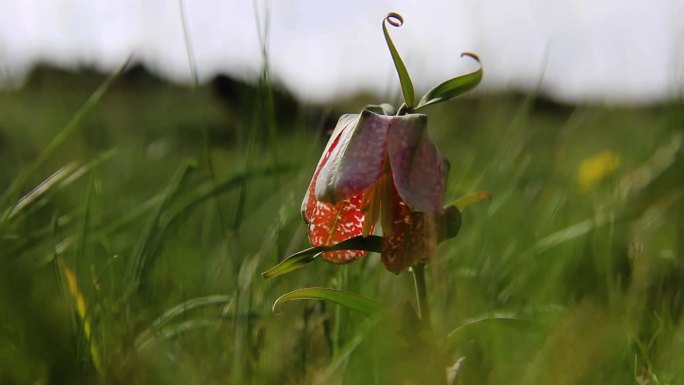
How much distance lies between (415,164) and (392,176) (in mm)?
27

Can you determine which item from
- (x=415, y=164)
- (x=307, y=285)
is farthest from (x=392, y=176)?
(x=307, y=285)

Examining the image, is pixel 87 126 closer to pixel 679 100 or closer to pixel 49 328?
pixel 679 100

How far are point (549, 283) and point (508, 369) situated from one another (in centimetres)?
39

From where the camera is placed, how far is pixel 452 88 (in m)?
0.71

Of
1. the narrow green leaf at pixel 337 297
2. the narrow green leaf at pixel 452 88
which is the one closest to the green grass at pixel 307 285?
the narrow green leaf at pixel 337 297

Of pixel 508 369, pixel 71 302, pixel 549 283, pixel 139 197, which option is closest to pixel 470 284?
pixel 549 283

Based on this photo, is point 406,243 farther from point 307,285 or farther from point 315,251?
point 307,285

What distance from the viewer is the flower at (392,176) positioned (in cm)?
68

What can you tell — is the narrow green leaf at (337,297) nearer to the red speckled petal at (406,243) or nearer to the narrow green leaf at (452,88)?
the red speckled petal at (406,243)

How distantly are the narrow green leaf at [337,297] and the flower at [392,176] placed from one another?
3 cm

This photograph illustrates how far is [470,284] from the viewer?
1.13 metres

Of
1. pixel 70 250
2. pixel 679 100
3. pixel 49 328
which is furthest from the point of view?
pixel 679 100

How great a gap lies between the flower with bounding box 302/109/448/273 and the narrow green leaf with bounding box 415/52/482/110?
0.06 feet

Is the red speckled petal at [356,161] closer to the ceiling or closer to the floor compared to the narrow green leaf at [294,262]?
closer to the ceiling
